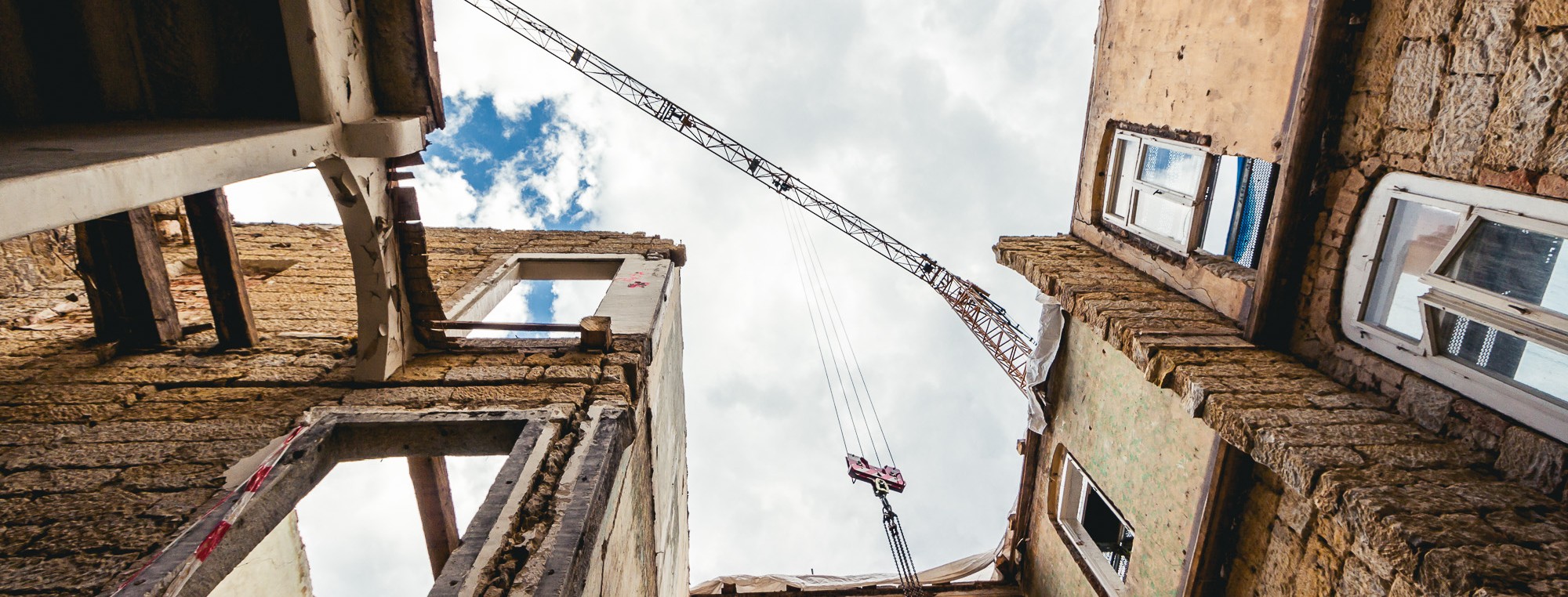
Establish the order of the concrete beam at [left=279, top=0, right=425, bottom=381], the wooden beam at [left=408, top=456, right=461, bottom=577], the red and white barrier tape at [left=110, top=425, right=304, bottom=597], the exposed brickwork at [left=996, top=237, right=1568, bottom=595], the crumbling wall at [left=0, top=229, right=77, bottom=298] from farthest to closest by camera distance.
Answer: the wooden beam at [left=408, top=456, right=461, bottom=577]
the crumbling wall at [left=0, top=229, right=77, bottom=298]
the concrete beam at [left=279, top=0, right=425, bottom=381]
the red and white barrier tape at [left=110, top=425, right=304, bottom=597]
the exposed brickwork at [left=996, top=237, right=1568, bottom=595]

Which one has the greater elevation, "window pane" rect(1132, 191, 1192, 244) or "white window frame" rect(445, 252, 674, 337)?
"window pane" rect(1132, 191, 1192, 244)

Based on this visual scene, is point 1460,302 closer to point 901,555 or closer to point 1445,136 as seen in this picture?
point 1445,136

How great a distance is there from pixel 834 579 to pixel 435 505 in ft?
16.5

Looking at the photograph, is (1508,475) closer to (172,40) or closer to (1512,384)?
(1512,384)

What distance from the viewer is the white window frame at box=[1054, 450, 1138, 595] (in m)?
5.54

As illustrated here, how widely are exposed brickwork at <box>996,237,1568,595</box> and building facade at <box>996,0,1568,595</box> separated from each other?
0.04ft

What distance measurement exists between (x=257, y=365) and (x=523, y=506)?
231 centimetres

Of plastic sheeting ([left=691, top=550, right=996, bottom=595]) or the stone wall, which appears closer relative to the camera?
the stone wall

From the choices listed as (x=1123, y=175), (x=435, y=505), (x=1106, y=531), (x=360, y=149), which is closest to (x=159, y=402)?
(x=360, y=149)

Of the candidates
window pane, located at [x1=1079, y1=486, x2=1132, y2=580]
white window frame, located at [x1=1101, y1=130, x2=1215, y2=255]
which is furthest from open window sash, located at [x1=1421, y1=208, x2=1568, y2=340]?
window pane, located at [x1=1079, y1=486, x2=1132, y2=580]

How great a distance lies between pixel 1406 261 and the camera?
120 inches

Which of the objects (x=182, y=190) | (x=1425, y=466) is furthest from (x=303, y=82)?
(x=1425, y=466)

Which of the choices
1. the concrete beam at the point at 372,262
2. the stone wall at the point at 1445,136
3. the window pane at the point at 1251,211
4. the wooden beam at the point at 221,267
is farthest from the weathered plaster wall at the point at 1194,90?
the wooden beam at the point at 221,267

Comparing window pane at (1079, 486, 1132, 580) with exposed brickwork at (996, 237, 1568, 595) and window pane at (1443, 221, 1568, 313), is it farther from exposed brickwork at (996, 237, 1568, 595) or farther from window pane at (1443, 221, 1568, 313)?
window pane at (1443, 221, 1568, 313)
